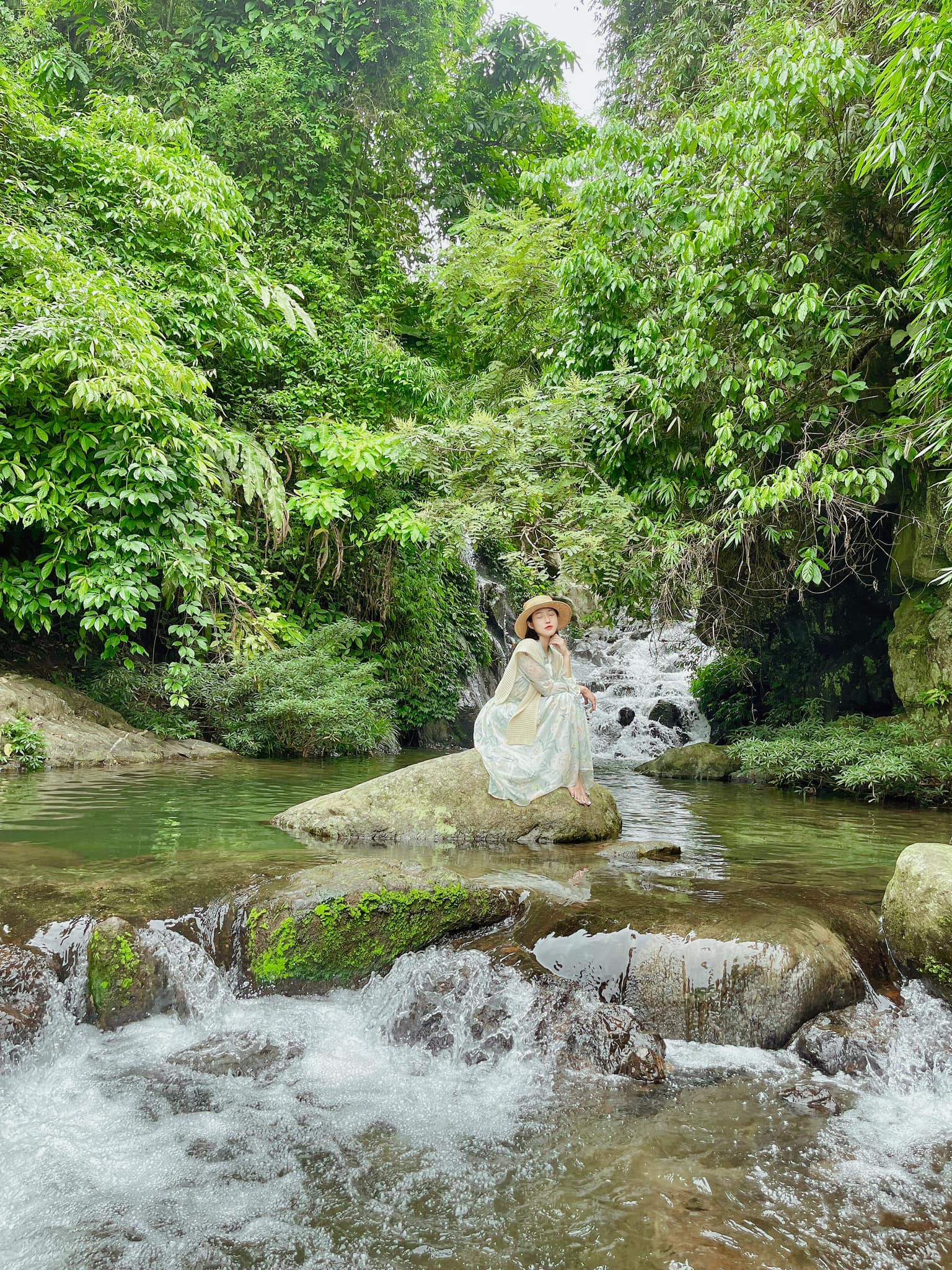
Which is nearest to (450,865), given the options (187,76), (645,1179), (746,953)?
(746,953)

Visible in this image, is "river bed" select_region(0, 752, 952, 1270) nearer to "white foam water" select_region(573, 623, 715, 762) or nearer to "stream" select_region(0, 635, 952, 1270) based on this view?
"stream" select_region(0, 635, 952, 1270)

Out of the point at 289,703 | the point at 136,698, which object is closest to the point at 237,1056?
the point at 289,703

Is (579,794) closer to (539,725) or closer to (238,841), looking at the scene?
(539,725)

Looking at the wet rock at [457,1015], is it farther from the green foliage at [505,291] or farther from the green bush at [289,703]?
the green foliage at [505,291]

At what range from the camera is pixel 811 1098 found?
353cm

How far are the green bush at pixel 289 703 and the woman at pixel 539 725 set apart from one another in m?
5.69

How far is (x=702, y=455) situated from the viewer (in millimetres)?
10047

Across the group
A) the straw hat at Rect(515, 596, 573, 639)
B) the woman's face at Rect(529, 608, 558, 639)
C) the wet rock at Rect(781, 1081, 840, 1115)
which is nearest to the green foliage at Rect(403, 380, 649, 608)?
the straw hat at Rect(515, 596, 573, 639)

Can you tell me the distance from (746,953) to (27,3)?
2043cm

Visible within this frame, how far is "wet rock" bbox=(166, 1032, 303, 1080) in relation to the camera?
12.1 feet

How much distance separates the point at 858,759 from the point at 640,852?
521cm

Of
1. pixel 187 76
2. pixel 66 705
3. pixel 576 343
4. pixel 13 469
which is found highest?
pixel 187 76

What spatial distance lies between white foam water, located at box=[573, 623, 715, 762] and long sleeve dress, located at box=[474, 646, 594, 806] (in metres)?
8.64

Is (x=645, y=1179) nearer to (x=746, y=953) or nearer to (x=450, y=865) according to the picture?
(x=746, y=953)
